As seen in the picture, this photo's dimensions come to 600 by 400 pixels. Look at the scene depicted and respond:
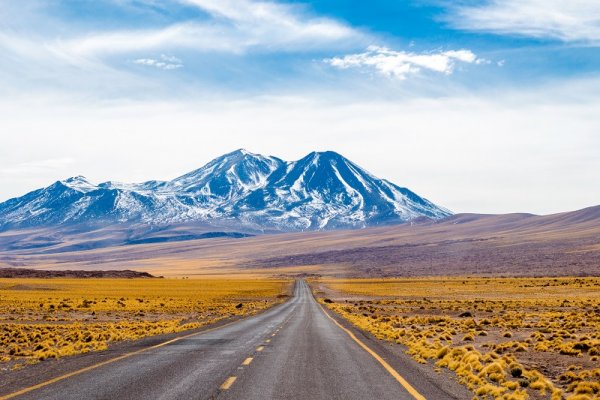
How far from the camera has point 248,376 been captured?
49.3 ft

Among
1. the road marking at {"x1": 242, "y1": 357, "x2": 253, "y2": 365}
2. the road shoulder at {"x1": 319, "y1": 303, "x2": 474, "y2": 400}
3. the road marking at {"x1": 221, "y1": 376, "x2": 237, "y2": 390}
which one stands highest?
the road marking at {"x1": 221, "y1": 376, "x2": 237, "y2": 390}

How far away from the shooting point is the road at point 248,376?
12.7 m

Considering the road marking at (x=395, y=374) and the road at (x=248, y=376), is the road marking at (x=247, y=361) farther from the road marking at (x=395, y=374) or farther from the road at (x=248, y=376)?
the road marking at (x=395, y=374)

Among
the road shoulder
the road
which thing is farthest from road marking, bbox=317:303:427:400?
the road shoulder

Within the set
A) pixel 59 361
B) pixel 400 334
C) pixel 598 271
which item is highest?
pixel 59 361

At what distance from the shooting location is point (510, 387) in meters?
14.6

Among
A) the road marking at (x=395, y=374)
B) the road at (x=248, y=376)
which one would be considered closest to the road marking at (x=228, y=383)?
the road at (x=248, y=376)

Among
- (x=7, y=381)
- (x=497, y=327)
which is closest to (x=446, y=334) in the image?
(x=497, y=327)

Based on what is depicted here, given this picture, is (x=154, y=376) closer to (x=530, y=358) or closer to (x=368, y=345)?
(x=368, y=345)

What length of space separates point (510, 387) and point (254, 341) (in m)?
12.3

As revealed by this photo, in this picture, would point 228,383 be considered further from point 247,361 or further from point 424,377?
point 424,377

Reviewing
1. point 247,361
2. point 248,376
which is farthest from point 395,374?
point 247,361

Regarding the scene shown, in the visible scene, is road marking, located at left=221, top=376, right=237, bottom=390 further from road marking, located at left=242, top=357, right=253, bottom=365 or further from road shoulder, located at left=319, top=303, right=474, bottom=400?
road shoulder, located at left=319, top=303, right=474, bottom=400

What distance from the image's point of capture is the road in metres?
12.7
